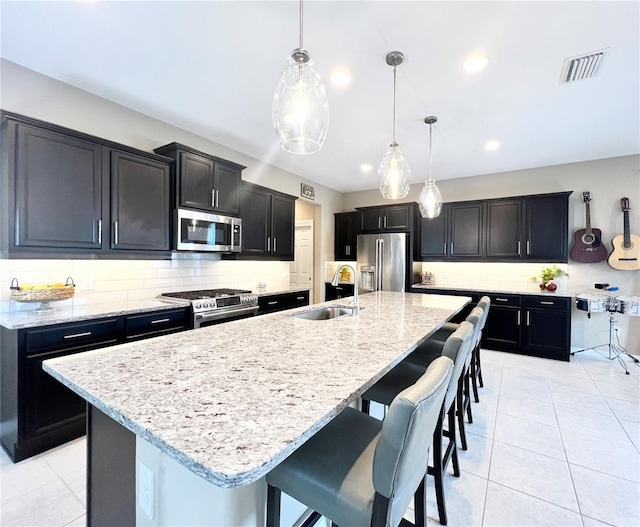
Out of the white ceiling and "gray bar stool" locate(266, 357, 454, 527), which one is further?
the white ceiling

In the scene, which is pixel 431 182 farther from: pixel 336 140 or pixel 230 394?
pixel 230 394

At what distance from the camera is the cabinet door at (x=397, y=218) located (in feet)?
17.7

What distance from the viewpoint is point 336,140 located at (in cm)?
374

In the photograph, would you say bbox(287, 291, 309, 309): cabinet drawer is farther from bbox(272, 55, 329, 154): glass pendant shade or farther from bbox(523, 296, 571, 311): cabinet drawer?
bbox(523, 296, 571, 311): cabinet drawer

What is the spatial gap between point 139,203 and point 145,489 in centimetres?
245

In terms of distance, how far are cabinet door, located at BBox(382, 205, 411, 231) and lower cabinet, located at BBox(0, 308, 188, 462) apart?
4.54 m

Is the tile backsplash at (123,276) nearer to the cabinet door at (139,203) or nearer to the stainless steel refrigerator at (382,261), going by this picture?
the cabinet door at (139,203)

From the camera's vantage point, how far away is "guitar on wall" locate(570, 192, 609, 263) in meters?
4.25

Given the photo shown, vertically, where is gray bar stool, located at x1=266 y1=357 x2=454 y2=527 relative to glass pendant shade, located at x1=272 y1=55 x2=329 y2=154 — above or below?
below

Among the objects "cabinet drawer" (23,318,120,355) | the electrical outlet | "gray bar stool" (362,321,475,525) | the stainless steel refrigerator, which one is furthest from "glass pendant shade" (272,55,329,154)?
the stainless steel refrigerator

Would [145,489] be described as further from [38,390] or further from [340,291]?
[340,291]

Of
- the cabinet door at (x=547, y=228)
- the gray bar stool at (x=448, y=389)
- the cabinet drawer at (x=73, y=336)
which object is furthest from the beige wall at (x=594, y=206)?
the cabinet drawer at (x=73, y=336)

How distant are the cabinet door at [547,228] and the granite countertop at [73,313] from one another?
189 inches

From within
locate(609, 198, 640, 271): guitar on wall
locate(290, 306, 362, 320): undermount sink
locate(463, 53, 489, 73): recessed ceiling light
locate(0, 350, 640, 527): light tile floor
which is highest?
locate(463, 53, 489, 73): recessed ceiling light
